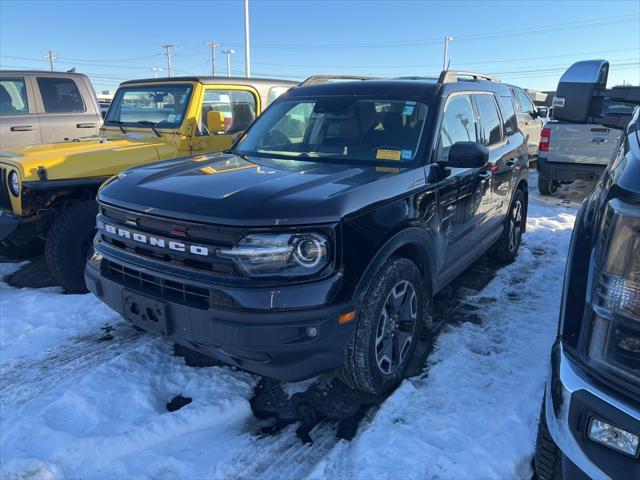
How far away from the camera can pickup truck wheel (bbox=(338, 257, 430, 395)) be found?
265 centimetres

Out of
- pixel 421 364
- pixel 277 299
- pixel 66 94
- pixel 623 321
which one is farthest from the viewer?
pixel 66 94

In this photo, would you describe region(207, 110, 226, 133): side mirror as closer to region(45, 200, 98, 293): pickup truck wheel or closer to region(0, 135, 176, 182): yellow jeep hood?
region(0, 135, 176, 182): yellow jeep hood

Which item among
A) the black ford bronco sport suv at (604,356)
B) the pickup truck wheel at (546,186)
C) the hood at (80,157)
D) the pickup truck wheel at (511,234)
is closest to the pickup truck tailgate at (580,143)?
the pickup truck wheel at (546,186)

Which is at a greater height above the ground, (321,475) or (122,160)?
(122,160)

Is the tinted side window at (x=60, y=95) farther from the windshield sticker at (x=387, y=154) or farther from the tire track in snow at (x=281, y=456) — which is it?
the tire track in snow at (x=281, y=456)

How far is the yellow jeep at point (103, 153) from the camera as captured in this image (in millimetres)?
4336

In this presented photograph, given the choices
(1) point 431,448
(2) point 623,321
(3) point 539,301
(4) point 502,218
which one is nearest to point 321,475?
(1) point 431,448

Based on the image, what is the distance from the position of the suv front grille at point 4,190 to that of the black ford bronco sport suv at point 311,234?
200 centimetres

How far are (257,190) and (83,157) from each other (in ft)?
9.03

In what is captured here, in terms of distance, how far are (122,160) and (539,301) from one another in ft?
13.6

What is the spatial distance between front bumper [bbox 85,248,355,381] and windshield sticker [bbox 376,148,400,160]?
4.14ft

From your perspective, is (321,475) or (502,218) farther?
(502,218)

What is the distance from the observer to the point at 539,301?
4.42 meters

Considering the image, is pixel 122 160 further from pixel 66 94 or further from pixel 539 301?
pixel 539 301
